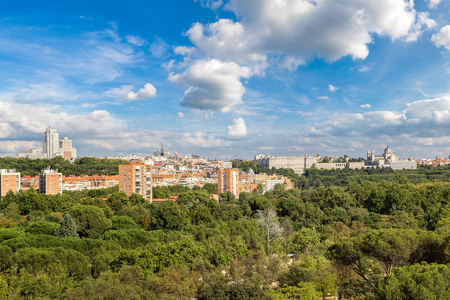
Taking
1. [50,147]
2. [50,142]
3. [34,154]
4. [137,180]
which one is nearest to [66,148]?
[50,147]

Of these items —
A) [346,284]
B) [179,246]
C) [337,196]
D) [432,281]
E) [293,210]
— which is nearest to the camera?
[432,281]

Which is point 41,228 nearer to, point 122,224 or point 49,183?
point 122,224

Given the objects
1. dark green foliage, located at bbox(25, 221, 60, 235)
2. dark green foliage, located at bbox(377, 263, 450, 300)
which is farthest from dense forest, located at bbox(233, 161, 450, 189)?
dark green foliage, located at bbox(25, 221, 60, 235)

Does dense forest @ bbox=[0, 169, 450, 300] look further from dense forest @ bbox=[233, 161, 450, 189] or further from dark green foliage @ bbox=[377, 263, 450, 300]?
dense forest @ bbox=[233, 161, 450, 189]

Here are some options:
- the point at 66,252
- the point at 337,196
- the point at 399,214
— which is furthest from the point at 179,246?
the point at 337,196

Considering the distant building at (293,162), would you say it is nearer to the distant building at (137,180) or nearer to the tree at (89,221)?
the distant building at (137,180)

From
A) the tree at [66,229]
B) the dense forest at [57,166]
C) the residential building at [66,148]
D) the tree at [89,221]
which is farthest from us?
the residential building at [66,148]

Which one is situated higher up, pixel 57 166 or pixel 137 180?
pixel 57 166

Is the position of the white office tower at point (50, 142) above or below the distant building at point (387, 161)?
above

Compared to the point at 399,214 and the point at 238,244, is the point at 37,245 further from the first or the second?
the point at 399,214

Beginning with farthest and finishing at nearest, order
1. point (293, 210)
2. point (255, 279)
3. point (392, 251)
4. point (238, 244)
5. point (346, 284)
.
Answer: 1. point (293, 210)
2. point (238, 244)
3. point (255, 279)
4. point (346, 284)
5. point (392, 251)

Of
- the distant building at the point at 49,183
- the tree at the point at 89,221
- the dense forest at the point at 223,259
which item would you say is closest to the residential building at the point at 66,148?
the distant building at the point at 49,183
